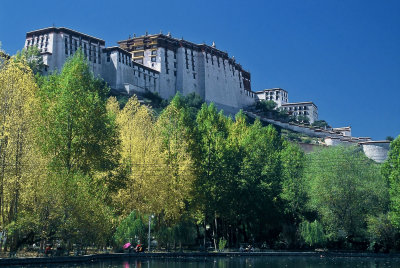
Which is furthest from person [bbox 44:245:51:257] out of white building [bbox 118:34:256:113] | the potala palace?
white building [bbox 118:34:256:113]

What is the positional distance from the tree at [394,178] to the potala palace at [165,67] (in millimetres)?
52795

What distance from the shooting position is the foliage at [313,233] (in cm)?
4712

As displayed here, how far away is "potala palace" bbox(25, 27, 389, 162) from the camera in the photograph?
10356 centimetres

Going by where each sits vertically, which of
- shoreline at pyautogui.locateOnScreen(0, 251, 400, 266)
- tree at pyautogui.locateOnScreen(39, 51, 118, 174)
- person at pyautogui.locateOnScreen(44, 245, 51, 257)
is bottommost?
shoreline at pyautogui.locateOnScreen(0, 251, 400, 266)

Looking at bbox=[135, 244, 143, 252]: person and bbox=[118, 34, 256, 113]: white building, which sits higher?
bbox=[118, 34, 256, 113]: white building

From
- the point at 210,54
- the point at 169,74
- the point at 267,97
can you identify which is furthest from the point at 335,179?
the point at 267,97

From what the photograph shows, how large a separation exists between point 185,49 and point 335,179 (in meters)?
84.6

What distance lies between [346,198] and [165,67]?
80.5 meters

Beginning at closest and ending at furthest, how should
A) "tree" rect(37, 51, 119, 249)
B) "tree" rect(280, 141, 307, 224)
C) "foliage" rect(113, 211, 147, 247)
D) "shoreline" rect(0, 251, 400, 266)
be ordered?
"shoreline" rect(0, 251, 400, 266) < "tree" rect(37, 51, 119, 249) < "foliage" rect(113, 211, 147, 247) < "tree" rect(280, 141, 307, 224)

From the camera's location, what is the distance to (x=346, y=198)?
48062 millimetres

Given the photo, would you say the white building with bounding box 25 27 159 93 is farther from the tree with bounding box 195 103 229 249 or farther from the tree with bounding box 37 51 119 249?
the tree with bounding box 37 51 119 249

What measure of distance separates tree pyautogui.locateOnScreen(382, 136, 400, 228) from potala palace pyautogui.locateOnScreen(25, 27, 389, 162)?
173 ft

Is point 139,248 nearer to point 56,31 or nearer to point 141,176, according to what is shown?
point 141,176

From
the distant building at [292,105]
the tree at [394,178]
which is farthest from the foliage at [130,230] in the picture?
the distant building at [292,105]
